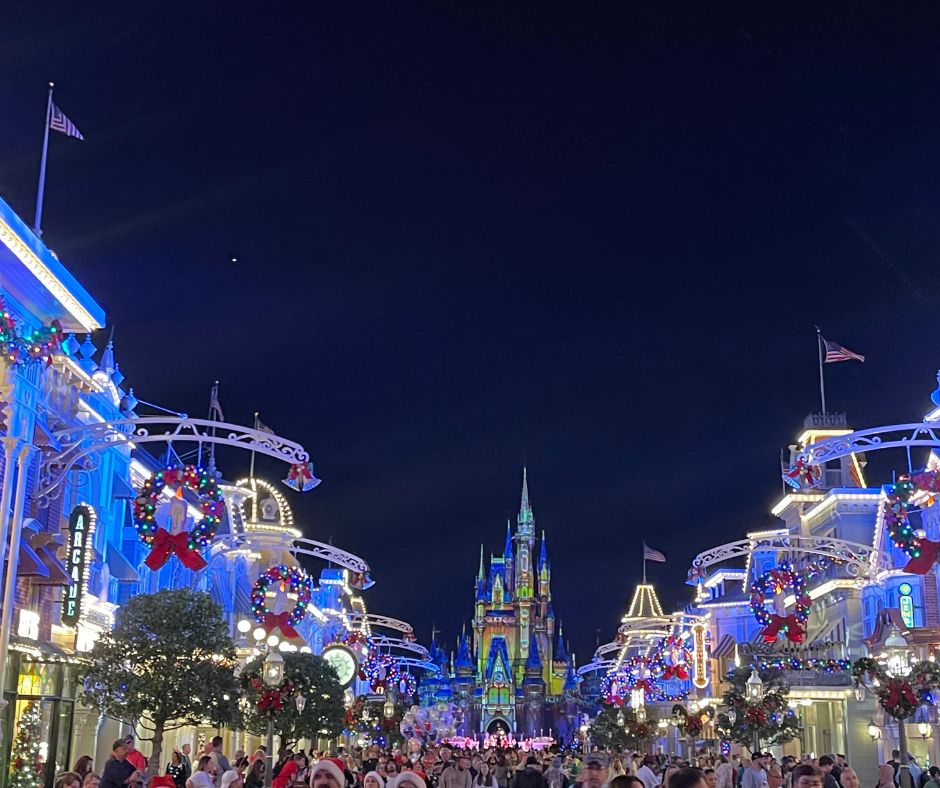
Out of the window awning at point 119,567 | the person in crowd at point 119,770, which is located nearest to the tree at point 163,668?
the window awning at point 119,567

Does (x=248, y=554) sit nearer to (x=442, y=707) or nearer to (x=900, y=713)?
(x=900, y=713)

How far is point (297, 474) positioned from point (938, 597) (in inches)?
1043

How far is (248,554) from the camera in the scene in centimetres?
5438

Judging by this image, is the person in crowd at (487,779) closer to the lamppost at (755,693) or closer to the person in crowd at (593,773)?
the lamppost at (755,693)

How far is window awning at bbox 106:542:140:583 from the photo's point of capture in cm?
3234

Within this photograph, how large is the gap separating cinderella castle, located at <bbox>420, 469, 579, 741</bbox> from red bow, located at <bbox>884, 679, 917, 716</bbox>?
459 feet

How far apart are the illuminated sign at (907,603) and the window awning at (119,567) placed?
1049 inches

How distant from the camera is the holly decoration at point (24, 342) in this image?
17.7 metres

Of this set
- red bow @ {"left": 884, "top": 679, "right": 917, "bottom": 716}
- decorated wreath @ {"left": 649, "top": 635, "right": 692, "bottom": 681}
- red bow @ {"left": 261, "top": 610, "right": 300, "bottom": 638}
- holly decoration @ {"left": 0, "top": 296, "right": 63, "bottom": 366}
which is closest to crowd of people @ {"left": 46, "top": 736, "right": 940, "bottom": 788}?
red bow @ {"left": 884, "top": 679, "right": 917, "bottom": 716}

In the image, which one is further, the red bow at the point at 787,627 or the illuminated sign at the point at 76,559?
the red bow at the point at 787,627

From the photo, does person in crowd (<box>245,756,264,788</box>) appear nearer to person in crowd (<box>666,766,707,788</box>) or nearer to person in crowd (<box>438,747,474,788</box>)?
person in crowd (<box>438,747,474,788</box>)

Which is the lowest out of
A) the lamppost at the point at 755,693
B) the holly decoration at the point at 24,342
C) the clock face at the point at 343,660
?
the lamppost at the point at 755,693

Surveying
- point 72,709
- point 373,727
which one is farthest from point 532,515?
point 72,709

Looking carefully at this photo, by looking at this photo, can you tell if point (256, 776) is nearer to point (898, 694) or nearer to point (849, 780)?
point (898, 694)
